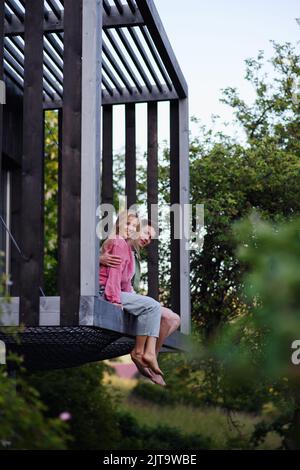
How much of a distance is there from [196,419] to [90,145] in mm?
10485

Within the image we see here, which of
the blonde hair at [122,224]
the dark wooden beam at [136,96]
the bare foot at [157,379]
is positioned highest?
the dark wooden beam at [136,96]

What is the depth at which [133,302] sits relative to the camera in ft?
19.9

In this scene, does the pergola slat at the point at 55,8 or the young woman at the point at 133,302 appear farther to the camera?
the pergola slat at the point at 55,8

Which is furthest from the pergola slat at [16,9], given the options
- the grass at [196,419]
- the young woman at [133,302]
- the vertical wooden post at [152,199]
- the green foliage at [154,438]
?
the grass at [196,419]

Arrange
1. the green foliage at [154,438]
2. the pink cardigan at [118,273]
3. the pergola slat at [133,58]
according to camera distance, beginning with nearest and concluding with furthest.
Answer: the pink cardigan at [118,273]
the pergola slat at [133,58]
the green foliage at [154,438]

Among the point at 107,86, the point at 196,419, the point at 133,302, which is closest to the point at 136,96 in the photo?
the point at 107,86

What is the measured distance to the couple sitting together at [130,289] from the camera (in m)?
6.02

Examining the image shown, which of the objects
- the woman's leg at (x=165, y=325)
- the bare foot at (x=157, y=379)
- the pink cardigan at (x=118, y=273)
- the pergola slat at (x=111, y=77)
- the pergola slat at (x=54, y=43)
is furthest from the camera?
the pergola slat at (x=111, y=77)

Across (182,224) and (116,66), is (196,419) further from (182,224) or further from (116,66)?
(116,66)

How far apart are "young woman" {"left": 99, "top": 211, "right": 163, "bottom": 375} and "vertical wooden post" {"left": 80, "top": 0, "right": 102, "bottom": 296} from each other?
23.3 inches

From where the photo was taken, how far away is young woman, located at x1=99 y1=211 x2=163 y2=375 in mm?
6000

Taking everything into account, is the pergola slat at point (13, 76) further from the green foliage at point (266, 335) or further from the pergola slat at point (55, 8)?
the green foliage at point (266, 335)

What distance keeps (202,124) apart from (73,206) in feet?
20.6

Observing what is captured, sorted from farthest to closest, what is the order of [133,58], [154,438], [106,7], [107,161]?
1. [154,438]
2. [107,161]
3. [133,58]
4. [106,7]
